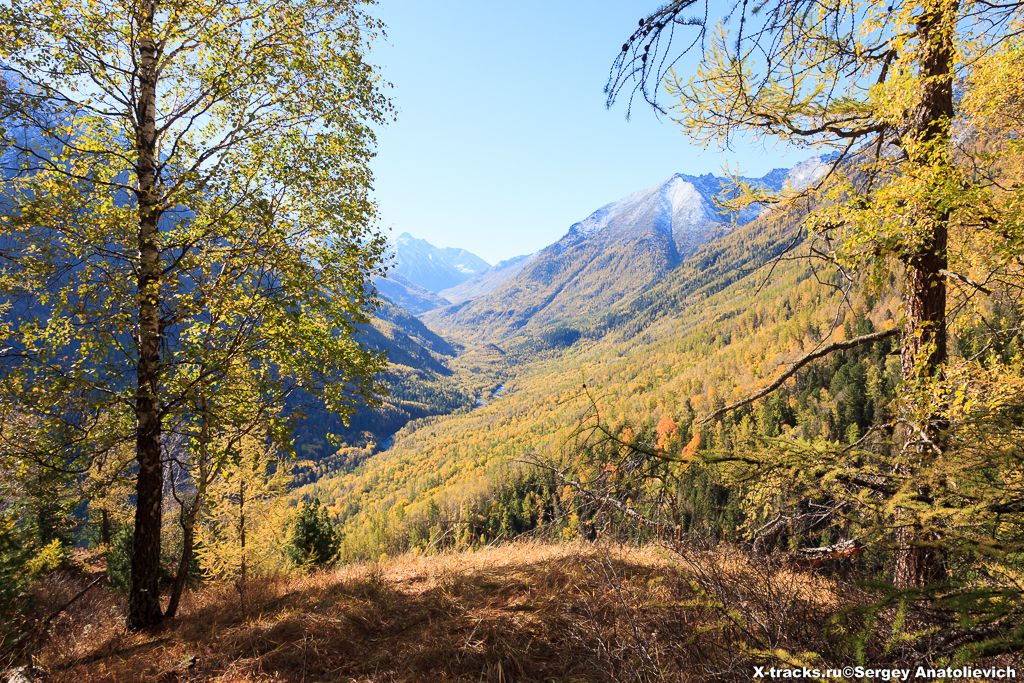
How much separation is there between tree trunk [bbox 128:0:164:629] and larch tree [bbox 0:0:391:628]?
0.03m

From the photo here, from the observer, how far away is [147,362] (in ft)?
20.5

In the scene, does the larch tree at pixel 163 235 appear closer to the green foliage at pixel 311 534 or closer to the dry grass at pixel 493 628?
the dry grass at pixel 493 628

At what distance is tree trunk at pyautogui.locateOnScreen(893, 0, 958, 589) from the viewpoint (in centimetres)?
402

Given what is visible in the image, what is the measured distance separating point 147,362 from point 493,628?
5850mm

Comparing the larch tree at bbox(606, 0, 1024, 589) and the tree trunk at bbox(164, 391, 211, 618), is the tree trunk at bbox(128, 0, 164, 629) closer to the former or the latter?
the tree trunk at bbox(164, 391, 211, 618)

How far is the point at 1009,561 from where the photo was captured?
1.80 metres

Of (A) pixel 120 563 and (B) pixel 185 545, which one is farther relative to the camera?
(A) pixel 120 563

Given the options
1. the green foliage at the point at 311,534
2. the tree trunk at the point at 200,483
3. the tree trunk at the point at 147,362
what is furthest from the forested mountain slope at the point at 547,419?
the tree trunk at the point at 147,362

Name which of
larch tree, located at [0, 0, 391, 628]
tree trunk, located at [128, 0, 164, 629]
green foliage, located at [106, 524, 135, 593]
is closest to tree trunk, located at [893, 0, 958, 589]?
larch tree, located at [0, 0, 391, 628]

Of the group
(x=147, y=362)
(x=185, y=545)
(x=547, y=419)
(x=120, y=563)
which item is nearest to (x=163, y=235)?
(x=147, y=362)

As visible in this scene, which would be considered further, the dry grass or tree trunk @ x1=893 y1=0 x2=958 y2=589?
tree trunk @ x1=893 y1=0 x2=958 y2=589

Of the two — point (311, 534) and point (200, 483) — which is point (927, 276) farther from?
point (311, 534)

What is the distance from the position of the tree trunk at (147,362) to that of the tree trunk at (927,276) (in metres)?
8.78

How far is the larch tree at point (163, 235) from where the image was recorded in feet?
18.5
